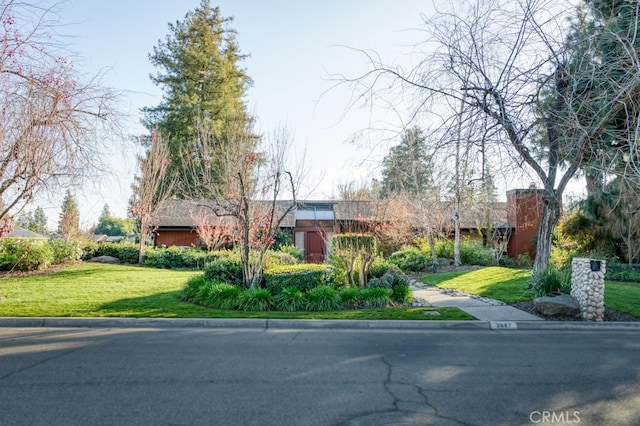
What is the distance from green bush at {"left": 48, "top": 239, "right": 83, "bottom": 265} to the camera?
1834cm

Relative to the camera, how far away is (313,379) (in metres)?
5.38

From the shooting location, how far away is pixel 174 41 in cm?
3619

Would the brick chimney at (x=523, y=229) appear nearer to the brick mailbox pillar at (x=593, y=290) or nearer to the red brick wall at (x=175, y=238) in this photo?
the brick mailbox pillar at (x=593, y=290)

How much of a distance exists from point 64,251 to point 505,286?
1738cm

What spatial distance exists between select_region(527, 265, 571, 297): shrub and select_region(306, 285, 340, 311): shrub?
538 centimetres

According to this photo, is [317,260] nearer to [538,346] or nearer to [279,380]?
[538,346]

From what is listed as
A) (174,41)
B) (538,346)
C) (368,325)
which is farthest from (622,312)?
(174,41)

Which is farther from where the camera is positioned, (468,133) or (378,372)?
(468,133)

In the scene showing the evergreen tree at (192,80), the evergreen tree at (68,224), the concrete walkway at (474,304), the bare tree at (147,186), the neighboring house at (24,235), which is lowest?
the concrete walkway at (474,304)

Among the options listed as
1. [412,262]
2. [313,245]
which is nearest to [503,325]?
[412,262]

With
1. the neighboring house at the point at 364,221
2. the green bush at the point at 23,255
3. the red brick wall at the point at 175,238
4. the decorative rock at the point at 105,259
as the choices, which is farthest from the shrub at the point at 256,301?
the red brick wall at the point at 175,238

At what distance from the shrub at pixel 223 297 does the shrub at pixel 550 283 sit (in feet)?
25.6

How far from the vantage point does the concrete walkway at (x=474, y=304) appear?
9.82m

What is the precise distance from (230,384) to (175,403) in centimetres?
78
